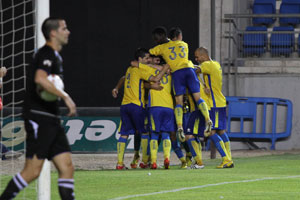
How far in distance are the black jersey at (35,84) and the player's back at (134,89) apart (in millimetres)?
6485

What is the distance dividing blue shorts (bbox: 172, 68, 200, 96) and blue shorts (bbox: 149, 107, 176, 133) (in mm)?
375

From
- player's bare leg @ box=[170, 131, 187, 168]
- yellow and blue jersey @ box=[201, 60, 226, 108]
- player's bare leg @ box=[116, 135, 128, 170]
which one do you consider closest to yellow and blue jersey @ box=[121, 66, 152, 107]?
player's bare leg @ box=[116, 135, 128, 170]

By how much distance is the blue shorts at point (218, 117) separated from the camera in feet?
41.8

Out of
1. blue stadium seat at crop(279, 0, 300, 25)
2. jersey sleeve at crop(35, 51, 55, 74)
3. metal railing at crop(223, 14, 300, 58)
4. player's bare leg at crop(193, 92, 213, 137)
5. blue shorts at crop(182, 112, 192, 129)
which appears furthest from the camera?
blue stadium seat at crop(279, 0, 300, 25)

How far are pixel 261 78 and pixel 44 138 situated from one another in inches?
593

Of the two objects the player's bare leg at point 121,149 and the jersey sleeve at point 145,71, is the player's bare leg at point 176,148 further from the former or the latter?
the jersey sleeve at point 145,71

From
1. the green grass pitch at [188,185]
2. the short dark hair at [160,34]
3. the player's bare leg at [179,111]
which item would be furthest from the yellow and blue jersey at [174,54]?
the green grass pitch at [188,185]

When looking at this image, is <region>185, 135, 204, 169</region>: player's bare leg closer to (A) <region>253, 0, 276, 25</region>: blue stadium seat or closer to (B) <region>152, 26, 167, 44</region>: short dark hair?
(B) <region>152, 26, 167, 44</region>: short dark hair

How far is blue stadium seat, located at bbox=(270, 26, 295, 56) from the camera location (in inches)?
834

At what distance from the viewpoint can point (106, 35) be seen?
69.7ft

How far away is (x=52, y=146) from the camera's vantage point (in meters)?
6.34

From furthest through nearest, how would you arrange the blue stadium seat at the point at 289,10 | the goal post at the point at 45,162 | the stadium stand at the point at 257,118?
the blue stadium seat at the point at 289,10 → the stadium stand at the point at 257,118 → the goal post at the point at 45,162

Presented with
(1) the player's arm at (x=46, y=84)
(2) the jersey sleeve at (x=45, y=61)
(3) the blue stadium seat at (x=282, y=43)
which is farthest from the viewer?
(3) the blue stadium seat at (x=282, y=43)

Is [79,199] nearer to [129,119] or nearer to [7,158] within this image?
[129,119]
